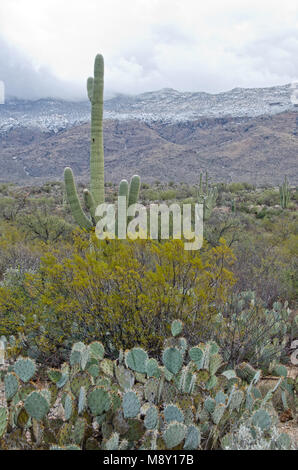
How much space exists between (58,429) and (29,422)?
249 millimetres

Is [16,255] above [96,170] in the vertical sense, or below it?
below

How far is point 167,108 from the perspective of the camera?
137 m

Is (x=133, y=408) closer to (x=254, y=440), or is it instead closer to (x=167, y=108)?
(x=254, y=440)

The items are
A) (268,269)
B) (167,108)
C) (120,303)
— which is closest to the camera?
(120,303)

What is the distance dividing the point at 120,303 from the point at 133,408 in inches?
81.1

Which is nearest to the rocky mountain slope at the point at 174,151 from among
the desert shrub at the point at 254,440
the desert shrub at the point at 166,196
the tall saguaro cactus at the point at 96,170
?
the desert shrub at the point at 166,196

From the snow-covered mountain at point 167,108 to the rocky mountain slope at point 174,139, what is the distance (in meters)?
0.36

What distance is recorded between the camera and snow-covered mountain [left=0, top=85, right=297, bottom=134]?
110475 mm

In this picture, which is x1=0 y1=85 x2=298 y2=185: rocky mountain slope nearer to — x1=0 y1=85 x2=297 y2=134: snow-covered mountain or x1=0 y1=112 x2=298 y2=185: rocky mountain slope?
x1=0 y1=112 x2=298 y2=185: rocky mountain slope

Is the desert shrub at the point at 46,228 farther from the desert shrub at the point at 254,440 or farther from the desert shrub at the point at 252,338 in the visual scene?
the desert shrub at the point at 254,440

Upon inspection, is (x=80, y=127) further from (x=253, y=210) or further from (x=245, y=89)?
(x=253, y=210)

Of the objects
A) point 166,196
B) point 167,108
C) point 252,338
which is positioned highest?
point 167,108

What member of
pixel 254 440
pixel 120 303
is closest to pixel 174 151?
pixel 120 303

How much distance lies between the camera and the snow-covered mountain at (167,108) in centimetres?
11048
